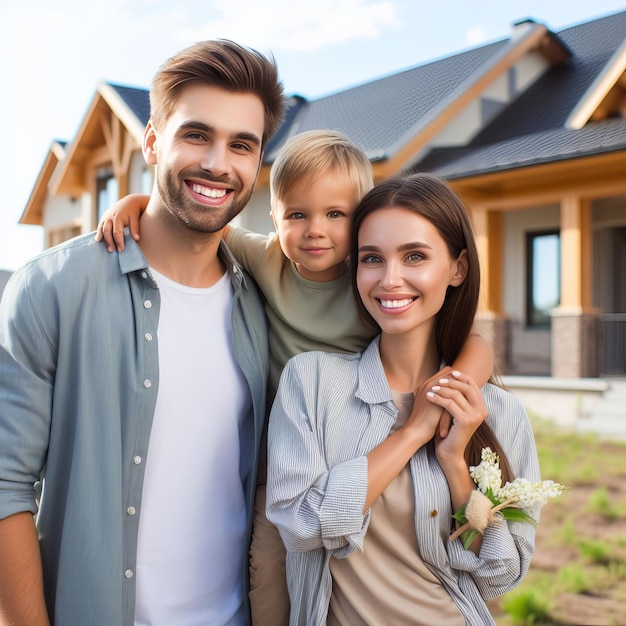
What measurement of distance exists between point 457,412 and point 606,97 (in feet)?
34.6

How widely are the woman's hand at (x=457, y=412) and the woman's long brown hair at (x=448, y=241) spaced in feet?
0.45

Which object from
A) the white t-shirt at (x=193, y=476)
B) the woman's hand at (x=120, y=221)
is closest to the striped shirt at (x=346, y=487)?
the white t-shirt at (x=193, y=476)

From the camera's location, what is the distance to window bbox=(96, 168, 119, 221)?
16.7 m

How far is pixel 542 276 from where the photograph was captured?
14.1 m

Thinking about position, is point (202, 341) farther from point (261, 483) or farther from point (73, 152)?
point (73, 152)

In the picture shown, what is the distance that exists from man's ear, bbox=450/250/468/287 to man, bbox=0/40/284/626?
28.2 inches

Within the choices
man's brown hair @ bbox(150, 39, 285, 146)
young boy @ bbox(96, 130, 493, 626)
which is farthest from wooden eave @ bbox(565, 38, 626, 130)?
man's brown hair @ bbox(150, 39, 285, 146)

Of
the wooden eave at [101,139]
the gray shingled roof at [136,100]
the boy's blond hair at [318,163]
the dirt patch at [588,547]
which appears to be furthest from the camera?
the wooden eave at [101,139]

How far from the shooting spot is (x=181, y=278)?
99.0 inches

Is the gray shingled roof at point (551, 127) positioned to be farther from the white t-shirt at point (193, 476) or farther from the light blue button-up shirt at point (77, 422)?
the light blue button-up shirt at point (77, 422)

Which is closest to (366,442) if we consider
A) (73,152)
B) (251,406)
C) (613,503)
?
(251,406)

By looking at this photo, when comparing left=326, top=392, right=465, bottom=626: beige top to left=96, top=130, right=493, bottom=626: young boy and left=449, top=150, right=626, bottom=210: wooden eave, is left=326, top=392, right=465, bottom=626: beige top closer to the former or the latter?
left=96, top=130, right=493, bottom=626: young boy

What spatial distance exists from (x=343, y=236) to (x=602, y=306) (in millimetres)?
11913

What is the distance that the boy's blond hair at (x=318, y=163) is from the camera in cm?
286
